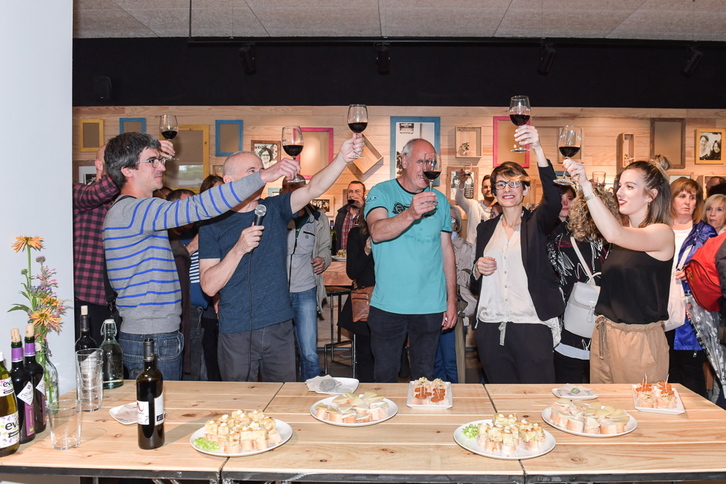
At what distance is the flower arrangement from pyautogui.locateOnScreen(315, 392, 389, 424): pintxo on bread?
103 centimetres

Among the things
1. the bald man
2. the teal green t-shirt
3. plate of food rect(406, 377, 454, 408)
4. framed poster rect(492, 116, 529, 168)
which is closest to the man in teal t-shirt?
the teal green t-shirt

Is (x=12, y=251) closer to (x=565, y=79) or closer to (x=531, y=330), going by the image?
(x=531, y=330)

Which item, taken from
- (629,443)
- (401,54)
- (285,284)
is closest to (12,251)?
(285,284)

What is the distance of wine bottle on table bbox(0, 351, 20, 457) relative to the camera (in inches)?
65.7

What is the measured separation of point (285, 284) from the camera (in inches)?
113

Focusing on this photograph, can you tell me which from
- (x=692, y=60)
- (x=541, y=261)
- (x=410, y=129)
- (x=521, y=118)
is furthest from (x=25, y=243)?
(x=692, y=60)

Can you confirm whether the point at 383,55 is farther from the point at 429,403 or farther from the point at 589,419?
the point at 589,419

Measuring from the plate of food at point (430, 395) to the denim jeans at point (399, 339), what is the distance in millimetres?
1017

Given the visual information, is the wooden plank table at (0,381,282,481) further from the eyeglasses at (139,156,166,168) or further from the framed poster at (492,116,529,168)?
the framed poster at (492,116,529,168)

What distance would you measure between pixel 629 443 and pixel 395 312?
5.24 ft

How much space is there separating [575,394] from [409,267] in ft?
4.10

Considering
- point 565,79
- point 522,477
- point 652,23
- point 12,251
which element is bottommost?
point 522,477

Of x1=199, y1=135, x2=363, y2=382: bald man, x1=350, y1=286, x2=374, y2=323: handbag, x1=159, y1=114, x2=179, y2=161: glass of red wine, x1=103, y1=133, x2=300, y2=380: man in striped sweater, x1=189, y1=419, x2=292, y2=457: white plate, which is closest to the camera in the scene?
x1=189, y1=419, x2=292, y2=457: white plate

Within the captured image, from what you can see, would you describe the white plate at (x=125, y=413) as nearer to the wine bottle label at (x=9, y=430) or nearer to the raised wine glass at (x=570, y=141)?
the wine bottle label at (x=9, y=430)
